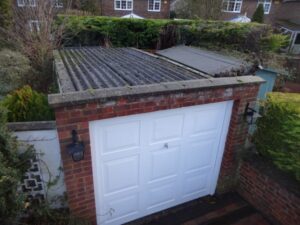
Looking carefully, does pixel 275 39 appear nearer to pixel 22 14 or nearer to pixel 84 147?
pixel 84 147

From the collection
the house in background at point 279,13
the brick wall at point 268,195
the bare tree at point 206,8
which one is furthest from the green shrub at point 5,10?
the house in background at point 279,13

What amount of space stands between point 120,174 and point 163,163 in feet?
2.58

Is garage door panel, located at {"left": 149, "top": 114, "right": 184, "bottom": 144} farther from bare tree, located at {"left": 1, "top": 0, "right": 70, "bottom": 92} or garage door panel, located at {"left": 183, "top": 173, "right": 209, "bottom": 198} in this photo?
bare tree, located at {"left": 1, "top": 0, "right": 70, "bottom": 92}

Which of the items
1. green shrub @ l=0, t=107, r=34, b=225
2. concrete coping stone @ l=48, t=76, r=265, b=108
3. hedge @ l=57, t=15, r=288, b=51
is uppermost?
hedge @ l=57, t=15, r=288, b=51

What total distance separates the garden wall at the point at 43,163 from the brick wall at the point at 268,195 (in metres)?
3.53

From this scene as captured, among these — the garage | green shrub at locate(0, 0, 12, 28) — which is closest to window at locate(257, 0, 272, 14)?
green shrub at locate(0, 0, 12, 28)

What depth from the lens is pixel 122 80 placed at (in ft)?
11.5

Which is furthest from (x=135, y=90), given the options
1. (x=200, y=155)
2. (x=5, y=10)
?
(x=5, y=10)

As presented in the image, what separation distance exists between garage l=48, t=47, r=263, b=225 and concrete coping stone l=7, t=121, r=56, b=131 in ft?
1.51

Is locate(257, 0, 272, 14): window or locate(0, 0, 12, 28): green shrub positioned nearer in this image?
locate(0, 0, 12, 28): green shrub

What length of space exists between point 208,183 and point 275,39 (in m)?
4.70

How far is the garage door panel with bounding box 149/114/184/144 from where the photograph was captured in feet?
11.3

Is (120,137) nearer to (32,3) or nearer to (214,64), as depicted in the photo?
(214,64)

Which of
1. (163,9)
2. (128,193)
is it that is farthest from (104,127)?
(163,9)
